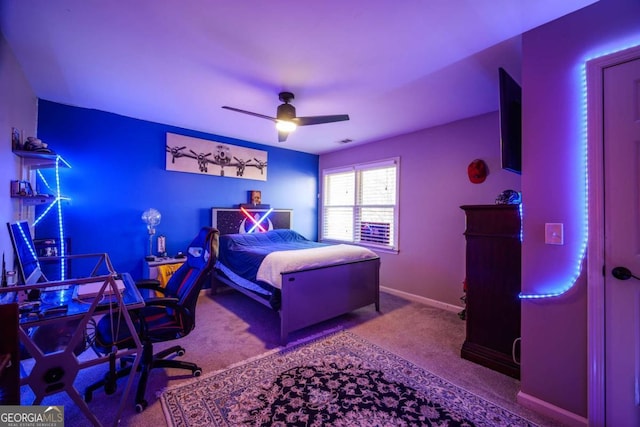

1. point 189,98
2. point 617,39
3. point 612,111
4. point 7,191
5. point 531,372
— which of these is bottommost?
point 531,372

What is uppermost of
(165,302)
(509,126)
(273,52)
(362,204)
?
(273,52)

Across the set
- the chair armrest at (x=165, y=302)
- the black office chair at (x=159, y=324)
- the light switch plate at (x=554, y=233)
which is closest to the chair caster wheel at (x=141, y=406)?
the black office chair at (x=159, y=324)

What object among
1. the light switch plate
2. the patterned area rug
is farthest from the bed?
the light switch plate

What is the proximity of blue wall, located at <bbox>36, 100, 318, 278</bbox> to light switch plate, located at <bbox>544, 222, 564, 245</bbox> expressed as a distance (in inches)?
161

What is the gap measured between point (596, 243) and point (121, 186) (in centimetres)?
473

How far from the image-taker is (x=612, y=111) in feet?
4.86

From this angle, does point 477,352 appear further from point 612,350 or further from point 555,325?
point 612,350

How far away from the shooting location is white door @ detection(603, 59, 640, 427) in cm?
142

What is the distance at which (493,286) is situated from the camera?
226 centimetres

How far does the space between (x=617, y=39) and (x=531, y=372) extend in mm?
2100

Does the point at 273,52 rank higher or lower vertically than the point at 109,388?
higher

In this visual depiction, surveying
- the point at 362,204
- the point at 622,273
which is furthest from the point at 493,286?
the point at 362,204

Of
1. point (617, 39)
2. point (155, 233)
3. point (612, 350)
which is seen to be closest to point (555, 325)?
point (612, 350)

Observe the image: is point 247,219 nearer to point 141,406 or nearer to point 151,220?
point 151,220
